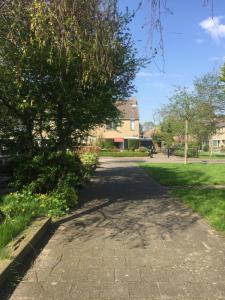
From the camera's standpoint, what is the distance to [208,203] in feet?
38.1

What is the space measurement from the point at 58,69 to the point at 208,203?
523 centimetres

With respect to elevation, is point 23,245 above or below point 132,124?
below

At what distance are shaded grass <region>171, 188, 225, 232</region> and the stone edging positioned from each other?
3.38m

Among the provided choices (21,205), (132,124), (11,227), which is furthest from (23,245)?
(132,124)

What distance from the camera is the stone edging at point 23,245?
5219 mm

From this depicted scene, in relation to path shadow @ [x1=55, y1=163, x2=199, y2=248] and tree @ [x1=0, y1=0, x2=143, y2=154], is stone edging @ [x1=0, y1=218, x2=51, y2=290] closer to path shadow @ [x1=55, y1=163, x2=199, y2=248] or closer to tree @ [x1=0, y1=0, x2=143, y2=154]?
path shadow @ [x1=55, y1=163, x2=199, y2=248]

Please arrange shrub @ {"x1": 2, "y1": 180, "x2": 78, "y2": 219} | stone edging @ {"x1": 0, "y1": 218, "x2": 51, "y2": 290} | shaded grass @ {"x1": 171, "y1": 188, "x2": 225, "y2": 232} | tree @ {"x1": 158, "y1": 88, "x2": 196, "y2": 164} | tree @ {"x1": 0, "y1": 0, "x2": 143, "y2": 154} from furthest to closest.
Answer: tree @ {"x1": 158, "y1": 88, "x2": 196, "y2": 164} → shaded grass @ {"x1": 171, "y1": 188, "x2": 225, "y2": 232} → shrub @ {"x1": 2, "y1": 180, "x2": 78, "y2": 219} → tree @ {"x1": 0, "y1": 0, "x2": 143, "y2": 154} → stone edging @ {"x1": 0, "y1": 218, "x2": 51, "y2": 290}

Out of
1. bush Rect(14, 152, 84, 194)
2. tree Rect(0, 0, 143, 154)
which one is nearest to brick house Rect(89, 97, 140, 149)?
tree Rect(0, 0, 143, 154)

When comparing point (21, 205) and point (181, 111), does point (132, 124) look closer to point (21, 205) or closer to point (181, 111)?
point (181, 111)

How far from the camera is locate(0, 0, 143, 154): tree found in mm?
6755

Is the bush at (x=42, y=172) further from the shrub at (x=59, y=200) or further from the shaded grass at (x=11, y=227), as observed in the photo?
the shaded grass at (x=11, y=227)

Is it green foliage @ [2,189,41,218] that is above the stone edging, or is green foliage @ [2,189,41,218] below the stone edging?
above

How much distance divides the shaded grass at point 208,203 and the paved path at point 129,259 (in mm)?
276

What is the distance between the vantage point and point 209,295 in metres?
4.86
